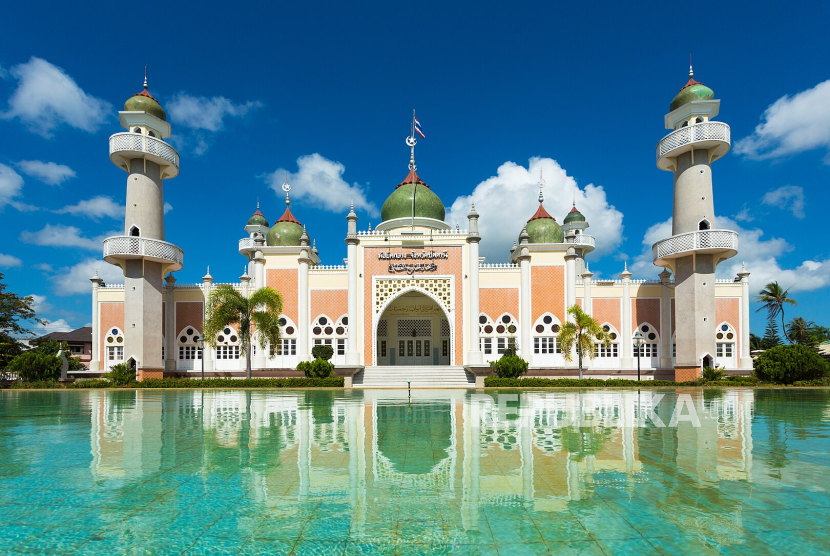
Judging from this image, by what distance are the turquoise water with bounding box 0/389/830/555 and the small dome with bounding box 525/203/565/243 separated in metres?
21.8

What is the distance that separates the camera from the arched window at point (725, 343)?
86.3ft

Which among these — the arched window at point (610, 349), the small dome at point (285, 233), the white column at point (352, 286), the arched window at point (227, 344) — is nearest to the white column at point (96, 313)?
the arched window at point (227, 344)

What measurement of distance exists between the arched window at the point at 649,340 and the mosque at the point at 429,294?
0.06 metres

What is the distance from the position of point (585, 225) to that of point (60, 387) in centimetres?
3195

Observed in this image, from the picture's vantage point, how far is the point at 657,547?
3588 millimetres

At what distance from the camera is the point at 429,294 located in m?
27.5

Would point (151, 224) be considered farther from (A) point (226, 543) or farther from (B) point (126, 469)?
(A) point (226, 543)

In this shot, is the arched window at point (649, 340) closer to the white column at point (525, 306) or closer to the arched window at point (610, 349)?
the arched window at point (610, 349)

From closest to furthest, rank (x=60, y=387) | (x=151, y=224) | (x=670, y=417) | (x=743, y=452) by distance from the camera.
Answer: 1. (x=743, y=452)
2. (x=670, y=417)
3. (x=60, y=387)
4. (x=151, y=224)

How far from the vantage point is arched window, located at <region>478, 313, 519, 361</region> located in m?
27.4

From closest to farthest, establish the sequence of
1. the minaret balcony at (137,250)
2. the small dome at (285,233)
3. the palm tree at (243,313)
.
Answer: the palm tree at (243,313) → the minaret balcony at (137,250) → the small dome at (285,233)

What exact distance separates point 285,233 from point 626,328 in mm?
21448

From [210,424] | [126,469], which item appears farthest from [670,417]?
[126,469]

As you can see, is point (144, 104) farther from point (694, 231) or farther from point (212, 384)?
point (694, 231)
